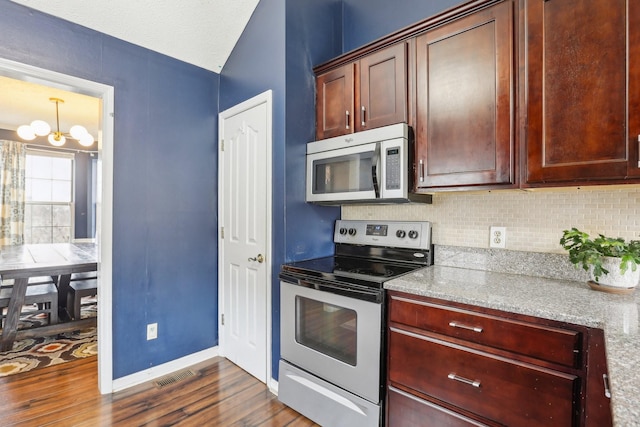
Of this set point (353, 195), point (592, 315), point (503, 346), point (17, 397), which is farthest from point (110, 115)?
point (592, 315)

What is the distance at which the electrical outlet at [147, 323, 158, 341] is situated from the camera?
2301mm

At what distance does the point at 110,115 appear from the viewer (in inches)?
83.3

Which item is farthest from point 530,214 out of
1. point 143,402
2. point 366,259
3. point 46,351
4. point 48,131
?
point 48,131

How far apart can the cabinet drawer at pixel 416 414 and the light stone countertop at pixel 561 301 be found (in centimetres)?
48

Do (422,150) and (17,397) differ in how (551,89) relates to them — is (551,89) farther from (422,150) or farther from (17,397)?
(17,397)

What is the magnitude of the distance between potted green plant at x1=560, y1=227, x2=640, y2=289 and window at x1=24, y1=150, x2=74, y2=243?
22.1 ft

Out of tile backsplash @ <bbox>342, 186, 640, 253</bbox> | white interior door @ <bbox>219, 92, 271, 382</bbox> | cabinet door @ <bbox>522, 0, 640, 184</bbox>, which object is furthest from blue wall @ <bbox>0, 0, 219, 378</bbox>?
cabinet door @ <bbox>522, 0, 640, 184</bbox>

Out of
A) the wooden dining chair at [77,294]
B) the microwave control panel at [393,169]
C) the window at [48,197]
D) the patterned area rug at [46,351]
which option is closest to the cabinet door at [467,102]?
the microwave control panel at [393,169]

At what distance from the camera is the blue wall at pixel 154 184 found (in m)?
2.02

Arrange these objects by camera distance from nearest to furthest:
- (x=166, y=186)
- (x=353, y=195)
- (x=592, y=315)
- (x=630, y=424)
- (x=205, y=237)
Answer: (x=630, y=424) → (x=592, y=315) → (x=353, y=195) → (x=166, y=186) → (x=205, y=237)

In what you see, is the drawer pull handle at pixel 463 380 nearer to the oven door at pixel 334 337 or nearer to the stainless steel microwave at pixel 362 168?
the oven door at pixel 334 337

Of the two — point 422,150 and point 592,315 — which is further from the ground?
point 422,150

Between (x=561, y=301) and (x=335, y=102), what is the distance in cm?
161

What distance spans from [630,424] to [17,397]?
2945 mm
